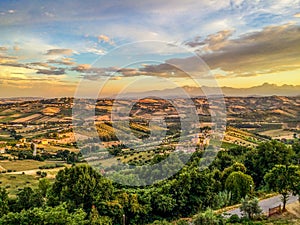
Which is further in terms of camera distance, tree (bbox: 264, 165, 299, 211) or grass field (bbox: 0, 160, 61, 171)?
grass field (bbox: 0, 160, 61, 171)

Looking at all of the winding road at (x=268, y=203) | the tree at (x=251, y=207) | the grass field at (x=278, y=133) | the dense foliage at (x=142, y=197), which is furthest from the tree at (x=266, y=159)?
the grass field at (x=278, y=133)

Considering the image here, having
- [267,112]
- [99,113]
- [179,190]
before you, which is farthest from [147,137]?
[267,112]

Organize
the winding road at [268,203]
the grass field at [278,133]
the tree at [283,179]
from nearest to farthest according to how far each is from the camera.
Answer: the tree at [283,179] < the winding road at [268,203] < the grass field at [278,133]

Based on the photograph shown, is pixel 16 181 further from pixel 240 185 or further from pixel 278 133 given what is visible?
pixel 278 133

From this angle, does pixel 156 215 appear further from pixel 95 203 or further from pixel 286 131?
pixel 286 131

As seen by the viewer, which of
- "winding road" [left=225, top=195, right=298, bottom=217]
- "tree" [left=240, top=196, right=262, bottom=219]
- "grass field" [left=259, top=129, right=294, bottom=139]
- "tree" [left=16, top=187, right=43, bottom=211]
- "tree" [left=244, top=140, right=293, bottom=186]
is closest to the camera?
"tree" [left=240, top=196, right=262, bottom=219]

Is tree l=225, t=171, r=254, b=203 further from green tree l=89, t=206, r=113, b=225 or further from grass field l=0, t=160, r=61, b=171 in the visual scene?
grass field l=0, t=160, r=61, b=171

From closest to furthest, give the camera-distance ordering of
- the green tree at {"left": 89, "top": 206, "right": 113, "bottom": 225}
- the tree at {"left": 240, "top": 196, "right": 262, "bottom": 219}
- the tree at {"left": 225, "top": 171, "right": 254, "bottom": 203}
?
the green tree at {"left": 89, "top": 206, "right": 113, "bottom": 225} < the tree at {"left": 240, "top": 196, "right": 262, "bottom": 219} < the tree at {"left": 225, "top": 171, "right": 254, "bottom": 203}

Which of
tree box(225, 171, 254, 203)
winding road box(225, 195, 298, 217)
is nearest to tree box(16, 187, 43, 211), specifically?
winding road box(225, 195, 298, 217)

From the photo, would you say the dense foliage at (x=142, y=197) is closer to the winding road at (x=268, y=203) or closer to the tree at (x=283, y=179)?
the tree at (x=283, y=179)

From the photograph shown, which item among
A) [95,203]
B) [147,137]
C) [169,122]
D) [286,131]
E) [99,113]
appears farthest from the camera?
[286,131]

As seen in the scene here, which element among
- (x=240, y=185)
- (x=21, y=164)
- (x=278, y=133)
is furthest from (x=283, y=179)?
(x=278, y=133)
